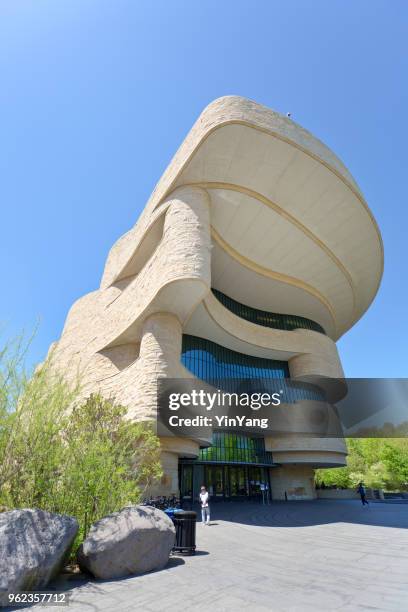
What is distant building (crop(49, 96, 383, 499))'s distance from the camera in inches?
692

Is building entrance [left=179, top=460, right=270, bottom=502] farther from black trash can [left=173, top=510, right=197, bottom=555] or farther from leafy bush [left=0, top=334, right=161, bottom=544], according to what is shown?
leafy bush [left=0, top=334, right=161, bottom=544]

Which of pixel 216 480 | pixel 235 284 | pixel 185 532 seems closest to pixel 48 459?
pixel 185 532

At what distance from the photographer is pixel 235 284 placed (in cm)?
2708

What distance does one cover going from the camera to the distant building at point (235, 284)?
57.7ft

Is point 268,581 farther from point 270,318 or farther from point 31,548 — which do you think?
point 270,318

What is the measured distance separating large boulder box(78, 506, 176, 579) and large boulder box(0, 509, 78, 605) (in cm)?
43

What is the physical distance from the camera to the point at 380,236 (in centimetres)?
2439

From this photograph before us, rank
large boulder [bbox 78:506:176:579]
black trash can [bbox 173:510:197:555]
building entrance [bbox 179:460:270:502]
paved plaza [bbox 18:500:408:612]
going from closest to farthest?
paved plaza [bbox 18:500:408:612]
large boulder [bbox 78:506:176:579]
black trash can [bbox 173:510:197:555]
building entrance [bbox 179:460:270:502]

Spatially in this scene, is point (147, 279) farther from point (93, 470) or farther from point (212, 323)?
point (93, 470)

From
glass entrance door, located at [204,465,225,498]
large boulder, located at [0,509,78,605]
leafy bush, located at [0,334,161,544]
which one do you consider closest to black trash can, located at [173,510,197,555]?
leafy bush, located at [0,334,161,544]

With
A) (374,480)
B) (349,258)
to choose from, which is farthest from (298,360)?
(374,480)

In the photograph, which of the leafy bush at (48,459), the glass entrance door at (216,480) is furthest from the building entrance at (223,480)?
the leafy bush at (48,459)

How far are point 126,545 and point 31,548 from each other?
4.64 ft

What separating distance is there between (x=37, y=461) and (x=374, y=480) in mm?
39652
